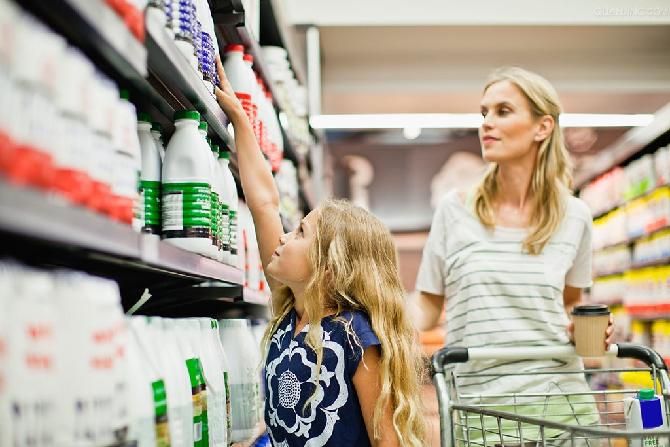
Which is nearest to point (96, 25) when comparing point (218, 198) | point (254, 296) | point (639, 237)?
point (218, 198)

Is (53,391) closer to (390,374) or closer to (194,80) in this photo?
(194,80)

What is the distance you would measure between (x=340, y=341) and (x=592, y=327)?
730mm

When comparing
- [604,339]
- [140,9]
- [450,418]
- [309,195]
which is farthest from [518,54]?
[140,9]

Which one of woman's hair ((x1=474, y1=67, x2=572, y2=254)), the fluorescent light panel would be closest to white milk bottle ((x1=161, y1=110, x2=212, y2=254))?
woman's hair ((x1=474, y1=67, x2=572, y2=254))

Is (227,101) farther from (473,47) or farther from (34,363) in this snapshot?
(473,47)

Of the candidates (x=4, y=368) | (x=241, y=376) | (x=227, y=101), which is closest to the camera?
(x=4, y=368)

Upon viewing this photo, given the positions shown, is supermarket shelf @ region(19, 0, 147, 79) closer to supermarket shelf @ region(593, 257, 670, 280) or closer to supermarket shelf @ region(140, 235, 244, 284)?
supermarket shelf @ region(140, 235, 244, 284)

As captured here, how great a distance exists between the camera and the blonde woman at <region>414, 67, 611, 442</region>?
7.99ft

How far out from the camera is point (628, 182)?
22.4ft

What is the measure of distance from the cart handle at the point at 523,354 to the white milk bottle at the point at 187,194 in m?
0.73

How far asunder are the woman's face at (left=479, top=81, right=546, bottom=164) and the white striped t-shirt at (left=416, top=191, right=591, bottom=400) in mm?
213

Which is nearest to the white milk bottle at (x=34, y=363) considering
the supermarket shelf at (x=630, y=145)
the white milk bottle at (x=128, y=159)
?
the white milk bottle at (x=128, y=159)

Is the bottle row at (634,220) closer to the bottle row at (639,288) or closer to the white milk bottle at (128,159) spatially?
the bottle row at (639,288)

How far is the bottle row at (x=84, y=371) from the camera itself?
92 centimetres
